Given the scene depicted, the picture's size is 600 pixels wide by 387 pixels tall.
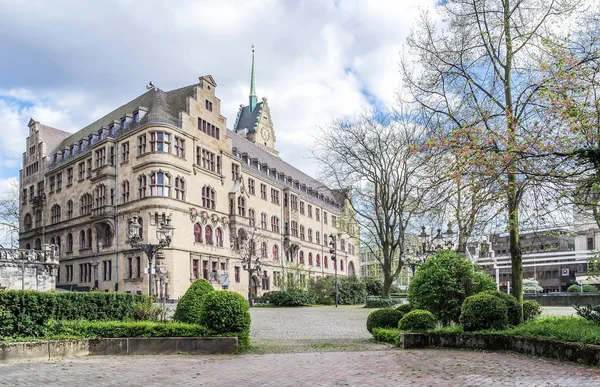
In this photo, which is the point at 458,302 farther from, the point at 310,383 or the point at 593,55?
the point at 310,383

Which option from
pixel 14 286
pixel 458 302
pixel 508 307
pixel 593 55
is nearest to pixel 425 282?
pixel 458 302

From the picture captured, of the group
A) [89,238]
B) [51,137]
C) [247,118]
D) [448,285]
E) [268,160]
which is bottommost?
[448,285]

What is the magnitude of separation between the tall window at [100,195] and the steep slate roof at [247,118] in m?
41.6

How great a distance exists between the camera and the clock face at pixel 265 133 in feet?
294

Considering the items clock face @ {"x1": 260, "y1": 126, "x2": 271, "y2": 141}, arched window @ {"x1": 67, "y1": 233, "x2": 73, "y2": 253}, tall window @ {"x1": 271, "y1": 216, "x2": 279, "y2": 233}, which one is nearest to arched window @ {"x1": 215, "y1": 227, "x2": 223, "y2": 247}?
tall window @ {"x1": 271, "y1": 216, "x2": 279, "y2": 233}

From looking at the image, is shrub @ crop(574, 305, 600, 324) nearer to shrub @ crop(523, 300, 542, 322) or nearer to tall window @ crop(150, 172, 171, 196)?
shrub @ crop(523, 300, 542, 322)

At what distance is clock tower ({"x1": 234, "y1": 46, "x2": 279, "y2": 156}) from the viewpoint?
87.8 meters

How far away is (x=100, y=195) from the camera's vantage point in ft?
159

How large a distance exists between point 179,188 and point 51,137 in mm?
23809

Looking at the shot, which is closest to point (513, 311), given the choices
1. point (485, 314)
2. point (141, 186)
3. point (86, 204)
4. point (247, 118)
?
point (485, 314)

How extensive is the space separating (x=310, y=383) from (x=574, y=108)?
7008 millimetres

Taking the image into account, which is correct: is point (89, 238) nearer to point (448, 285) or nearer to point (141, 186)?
point (141, 186)

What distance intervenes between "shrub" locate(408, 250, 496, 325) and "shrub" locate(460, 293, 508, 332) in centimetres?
220

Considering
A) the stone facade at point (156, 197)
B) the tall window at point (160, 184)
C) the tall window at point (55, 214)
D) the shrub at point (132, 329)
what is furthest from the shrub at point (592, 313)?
the tall window at point (55, 214)
